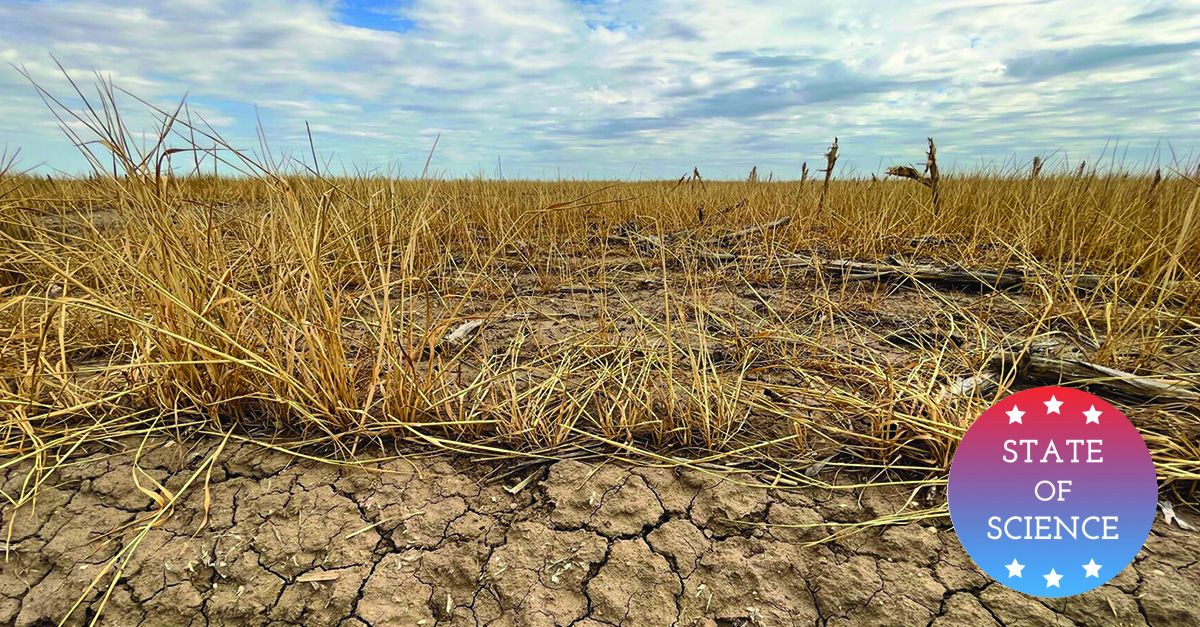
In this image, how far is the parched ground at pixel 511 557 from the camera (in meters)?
0.97

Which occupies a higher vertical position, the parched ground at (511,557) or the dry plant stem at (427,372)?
the dry plant stem at (427,372)

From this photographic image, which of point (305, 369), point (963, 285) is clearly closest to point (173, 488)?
point (305, 369)

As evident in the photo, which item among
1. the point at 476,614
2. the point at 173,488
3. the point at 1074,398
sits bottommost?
the point at 476,614

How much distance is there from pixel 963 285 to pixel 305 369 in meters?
2.71

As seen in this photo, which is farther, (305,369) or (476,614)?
(305,369)

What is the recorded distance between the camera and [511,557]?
1065mm

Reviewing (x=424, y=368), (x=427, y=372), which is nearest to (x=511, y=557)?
(x=427, y=372)

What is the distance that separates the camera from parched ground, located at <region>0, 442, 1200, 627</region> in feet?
3.18

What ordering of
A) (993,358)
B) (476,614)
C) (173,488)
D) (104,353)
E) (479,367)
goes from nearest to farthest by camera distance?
(476,614) < (173,488) < (993,358) < (479,367) < (104,353)

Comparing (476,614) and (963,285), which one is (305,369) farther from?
(963,285)

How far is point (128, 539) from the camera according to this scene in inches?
45.9

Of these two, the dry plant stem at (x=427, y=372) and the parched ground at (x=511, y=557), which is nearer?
the parched ground at (x=511, y=557)

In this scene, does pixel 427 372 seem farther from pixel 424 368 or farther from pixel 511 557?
pixel 511 557

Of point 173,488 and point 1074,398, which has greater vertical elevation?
point 1074,398
